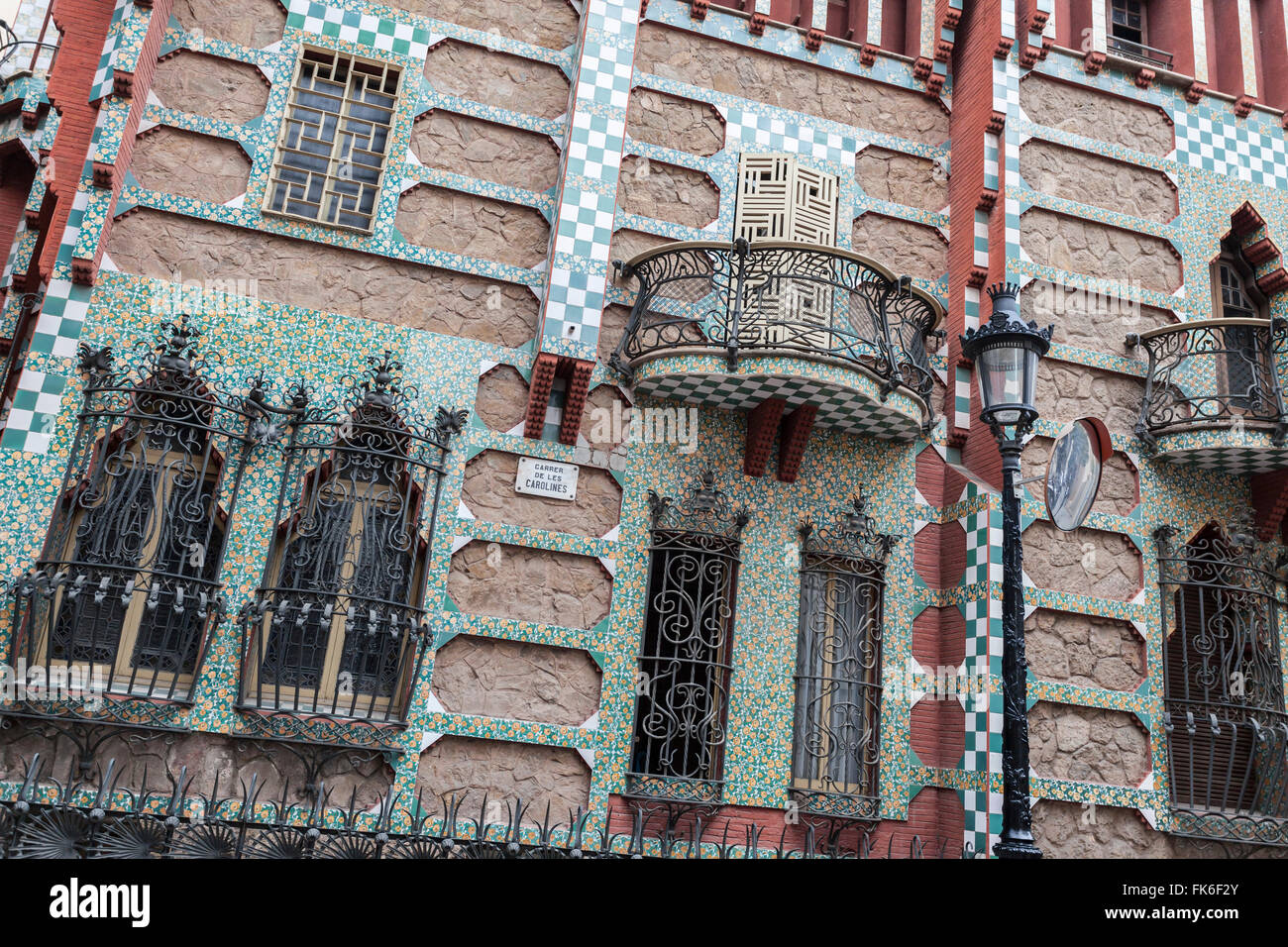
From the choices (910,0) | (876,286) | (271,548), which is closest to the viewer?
(271,548)

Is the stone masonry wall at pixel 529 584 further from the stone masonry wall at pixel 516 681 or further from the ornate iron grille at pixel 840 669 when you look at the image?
the ornate iron grille at pixel 840 669

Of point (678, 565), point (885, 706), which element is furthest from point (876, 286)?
point (885, 706)

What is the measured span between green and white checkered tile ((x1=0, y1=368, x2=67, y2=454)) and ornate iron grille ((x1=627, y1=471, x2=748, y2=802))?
5035 mm

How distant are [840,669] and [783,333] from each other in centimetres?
320

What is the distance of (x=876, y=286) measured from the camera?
955 centimetres

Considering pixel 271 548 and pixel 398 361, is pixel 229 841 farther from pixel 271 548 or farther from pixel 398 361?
pixel 398 361

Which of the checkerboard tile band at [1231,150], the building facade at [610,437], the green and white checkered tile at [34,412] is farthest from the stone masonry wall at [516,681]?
the checkerboard tile band at [1231,150]

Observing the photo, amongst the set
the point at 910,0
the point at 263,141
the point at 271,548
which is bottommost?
the point at 271,548

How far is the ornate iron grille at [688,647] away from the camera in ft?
29.0

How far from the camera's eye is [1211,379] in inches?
424

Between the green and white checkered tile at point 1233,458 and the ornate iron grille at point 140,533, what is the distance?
8.82 metres

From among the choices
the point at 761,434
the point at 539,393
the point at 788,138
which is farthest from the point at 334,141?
the point at 761,434

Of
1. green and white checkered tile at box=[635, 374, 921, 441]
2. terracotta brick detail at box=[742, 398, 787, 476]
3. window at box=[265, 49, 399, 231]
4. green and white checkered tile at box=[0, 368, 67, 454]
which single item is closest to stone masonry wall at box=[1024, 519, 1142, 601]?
green and white checkered tile at box=[635, 374, 921, 441]

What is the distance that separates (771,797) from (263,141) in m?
7.54
